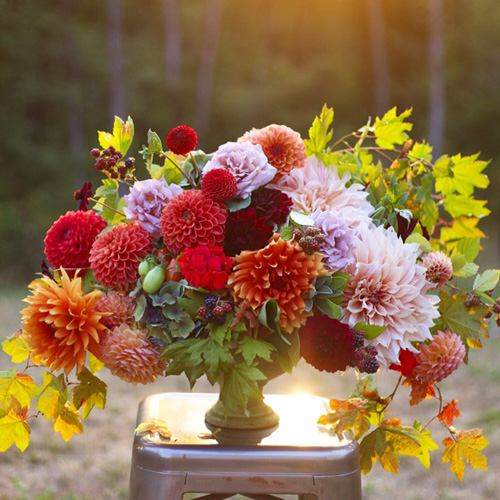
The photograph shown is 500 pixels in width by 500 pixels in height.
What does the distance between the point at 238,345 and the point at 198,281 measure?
10cm

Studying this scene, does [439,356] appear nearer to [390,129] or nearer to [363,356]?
[363,356]

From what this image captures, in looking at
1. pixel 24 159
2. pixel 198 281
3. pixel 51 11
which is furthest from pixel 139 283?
pixel 51 11

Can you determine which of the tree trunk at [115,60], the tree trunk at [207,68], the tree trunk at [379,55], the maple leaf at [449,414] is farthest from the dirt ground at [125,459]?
the tree trunk at [379,55]

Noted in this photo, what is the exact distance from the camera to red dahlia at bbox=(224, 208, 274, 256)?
99 cm

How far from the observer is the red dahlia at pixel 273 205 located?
1021 mm

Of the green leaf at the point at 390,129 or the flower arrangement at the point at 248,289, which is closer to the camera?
the flower arrangement at the point at 248,289

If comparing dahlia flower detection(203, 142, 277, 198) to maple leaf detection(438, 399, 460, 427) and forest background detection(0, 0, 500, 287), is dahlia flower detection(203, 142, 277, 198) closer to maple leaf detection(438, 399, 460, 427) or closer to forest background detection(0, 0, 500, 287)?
maple leaf detection(438, 399, 460, 427)

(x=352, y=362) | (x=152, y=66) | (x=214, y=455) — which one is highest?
(x=152, y=66)

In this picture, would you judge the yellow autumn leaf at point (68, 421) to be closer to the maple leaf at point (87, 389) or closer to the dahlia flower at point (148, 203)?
the maple leaf at point (87, 389)

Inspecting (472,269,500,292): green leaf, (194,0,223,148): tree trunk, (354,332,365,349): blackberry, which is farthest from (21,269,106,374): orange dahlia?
(194,0,223,148): tree trunk

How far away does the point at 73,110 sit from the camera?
7770 mm

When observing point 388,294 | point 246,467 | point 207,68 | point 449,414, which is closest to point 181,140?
point 388,294

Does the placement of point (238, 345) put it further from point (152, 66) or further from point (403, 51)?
point (403, 51)

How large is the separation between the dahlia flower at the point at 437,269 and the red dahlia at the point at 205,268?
29 cm
